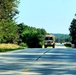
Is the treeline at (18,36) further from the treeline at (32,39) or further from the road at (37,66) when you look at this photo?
the road at (37,66)

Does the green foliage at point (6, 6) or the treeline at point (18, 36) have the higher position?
the green foliage at point (6, 6)

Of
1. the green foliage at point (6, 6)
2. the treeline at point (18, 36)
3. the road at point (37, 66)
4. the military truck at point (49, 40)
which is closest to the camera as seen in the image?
the road at point (37, 66)

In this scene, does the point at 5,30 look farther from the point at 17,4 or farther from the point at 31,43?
the point at 31,43

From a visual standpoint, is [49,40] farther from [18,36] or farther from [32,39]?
[18,36]

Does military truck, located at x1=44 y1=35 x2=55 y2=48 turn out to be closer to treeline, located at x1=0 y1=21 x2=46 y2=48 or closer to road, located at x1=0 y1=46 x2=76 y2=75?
treeline, located at x1=0 y1=21 x2=46 y2=48

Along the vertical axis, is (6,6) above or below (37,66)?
above

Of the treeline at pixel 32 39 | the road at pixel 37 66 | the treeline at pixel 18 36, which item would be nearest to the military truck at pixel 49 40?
the treeline at pixel 18 36

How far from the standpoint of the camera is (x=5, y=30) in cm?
Answer: 8575

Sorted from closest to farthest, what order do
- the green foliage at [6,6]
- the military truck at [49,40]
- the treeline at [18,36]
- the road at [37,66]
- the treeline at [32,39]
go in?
the road at [37,66] < the military truck at [49,40] < the green foliage at [6,6] < the treeline at [18,36] < the treeline at [32,39]

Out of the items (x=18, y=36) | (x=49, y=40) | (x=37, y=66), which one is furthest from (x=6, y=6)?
(x=37, y=66)

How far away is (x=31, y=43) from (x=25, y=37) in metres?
9.88

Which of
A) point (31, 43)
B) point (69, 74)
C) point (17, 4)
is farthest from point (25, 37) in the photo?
point (69, 74)

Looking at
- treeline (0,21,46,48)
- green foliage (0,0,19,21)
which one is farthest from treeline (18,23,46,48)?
green foliage (0,0,19,21)

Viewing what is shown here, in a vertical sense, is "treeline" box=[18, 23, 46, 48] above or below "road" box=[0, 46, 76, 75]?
above
